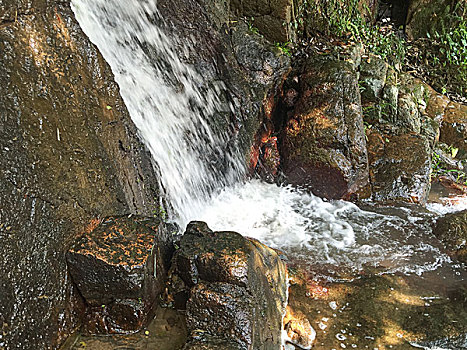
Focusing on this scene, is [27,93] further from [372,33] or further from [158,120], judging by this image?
[372,33]

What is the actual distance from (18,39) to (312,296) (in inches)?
129

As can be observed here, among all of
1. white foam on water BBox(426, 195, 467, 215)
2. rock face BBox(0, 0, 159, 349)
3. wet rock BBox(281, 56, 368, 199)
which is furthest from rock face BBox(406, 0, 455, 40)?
rock face BBox(0, 0, 159, 349)

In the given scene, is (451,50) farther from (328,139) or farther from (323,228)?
(323,228)

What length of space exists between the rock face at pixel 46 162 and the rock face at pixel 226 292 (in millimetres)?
784

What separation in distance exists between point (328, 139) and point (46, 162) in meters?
4.20

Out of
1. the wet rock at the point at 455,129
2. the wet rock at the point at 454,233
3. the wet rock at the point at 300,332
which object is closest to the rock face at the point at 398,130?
the wet rock at the point at 455,129

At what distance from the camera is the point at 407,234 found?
4914mm

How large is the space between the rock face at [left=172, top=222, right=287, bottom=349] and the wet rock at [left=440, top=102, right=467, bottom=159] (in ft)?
21.1

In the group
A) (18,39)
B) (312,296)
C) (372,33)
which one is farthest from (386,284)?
(372,33)

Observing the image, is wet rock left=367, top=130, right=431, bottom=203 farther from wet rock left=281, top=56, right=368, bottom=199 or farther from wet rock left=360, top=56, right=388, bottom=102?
wet rock left=360, top=56, right=388, bottom=102

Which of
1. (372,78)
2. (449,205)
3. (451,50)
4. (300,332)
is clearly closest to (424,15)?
(451,50)

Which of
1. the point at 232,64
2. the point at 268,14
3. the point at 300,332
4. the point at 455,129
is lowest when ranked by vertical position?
the point at 455,129

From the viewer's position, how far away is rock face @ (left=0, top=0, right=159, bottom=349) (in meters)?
2.20

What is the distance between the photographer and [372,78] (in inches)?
275
